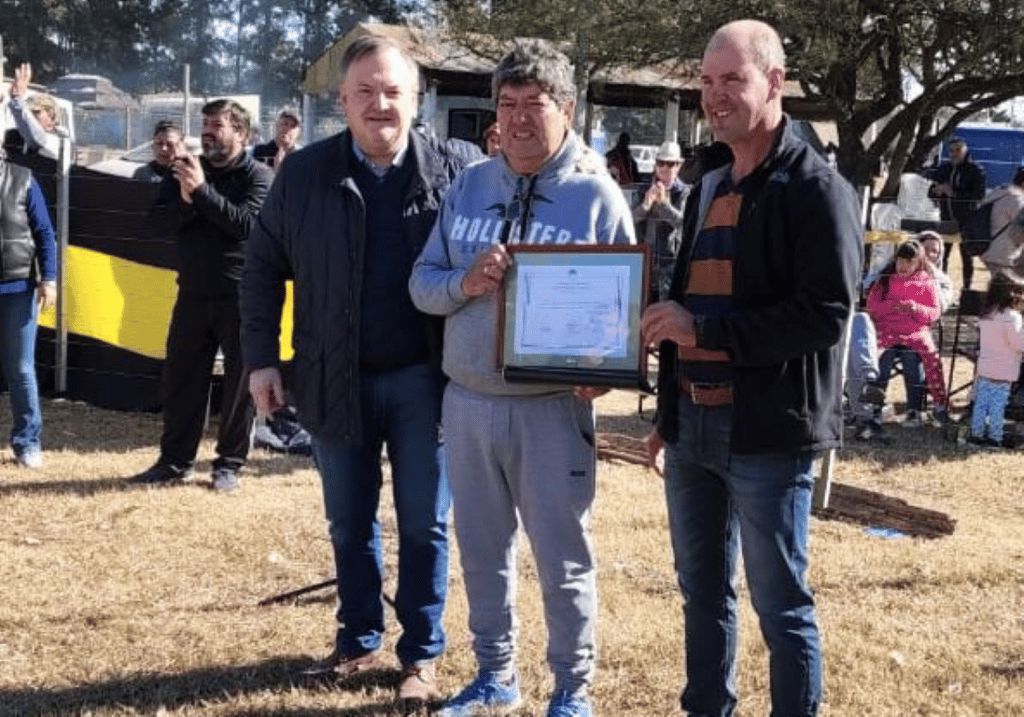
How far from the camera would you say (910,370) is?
9.21m

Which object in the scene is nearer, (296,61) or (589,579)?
(589,579)

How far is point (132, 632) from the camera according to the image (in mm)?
4562

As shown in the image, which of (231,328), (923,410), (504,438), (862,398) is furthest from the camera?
(923,410)

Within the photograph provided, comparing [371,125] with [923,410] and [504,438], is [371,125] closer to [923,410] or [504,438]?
[504,438]

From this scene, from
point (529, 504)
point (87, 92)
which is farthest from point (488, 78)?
point (529, 504)

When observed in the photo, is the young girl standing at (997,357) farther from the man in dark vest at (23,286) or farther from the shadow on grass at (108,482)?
the man in dark vest at (23,286)

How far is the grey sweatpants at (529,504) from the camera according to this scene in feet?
11.3

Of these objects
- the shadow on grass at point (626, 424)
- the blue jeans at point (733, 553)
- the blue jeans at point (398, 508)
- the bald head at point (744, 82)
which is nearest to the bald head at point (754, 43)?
the bald head at point (744, 82)

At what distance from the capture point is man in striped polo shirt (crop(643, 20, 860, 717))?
2.89m

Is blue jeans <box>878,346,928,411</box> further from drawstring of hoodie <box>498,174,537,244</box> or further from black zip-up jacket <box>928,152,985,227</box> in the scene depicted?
black zip-up jacket <box>928,152,985,227</box>

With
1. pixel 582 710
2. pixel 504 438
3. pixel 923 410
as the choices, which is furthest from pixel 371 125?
pixel 923 410

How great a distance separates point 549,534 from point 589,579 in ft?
0.66

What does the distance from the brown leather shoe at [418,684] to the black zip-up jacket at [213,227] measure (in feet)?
10.3

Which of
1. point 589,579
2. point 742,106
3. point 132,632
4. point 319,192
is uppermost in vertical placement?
point 742,106
